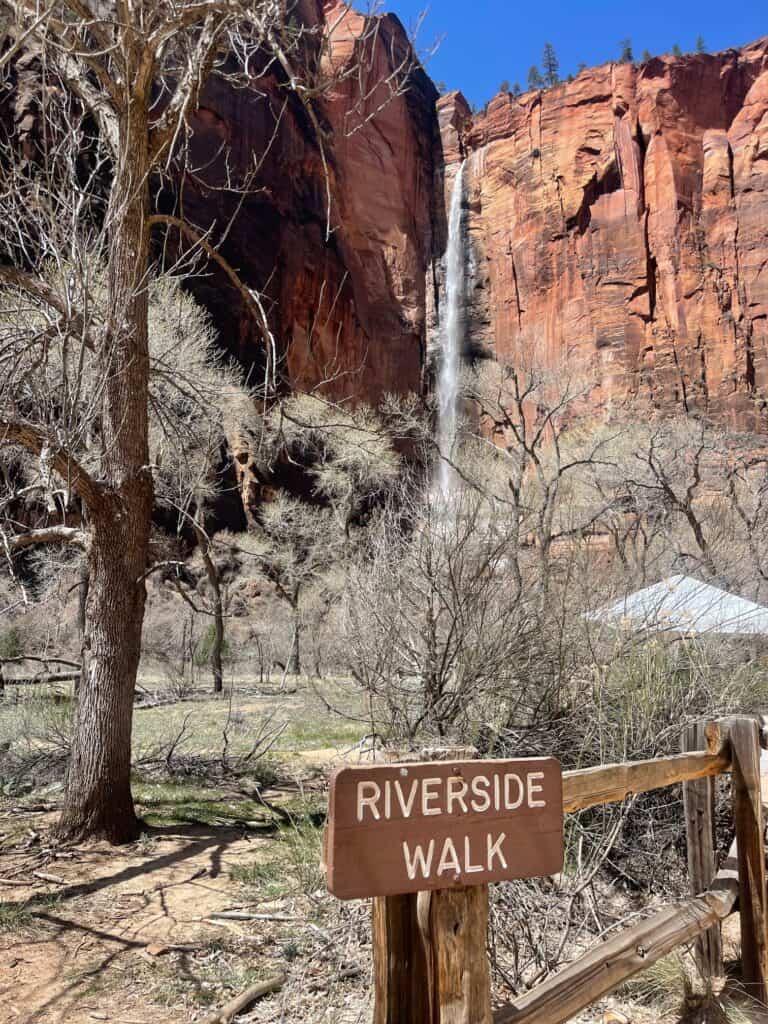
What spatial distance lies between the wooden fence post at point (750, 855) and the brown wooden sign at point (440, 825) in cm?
169

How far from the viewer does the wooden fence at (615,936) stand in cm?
198

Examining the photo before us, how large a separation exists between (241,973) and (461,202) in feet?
168

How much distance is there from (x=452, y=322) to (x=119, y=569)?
42.3m

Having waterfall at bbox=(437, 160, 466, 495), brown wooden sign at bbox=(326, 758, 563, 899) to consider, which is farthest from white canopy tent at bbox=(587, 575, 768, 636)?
waterfall at bbox=(437, 160, 466, 495)

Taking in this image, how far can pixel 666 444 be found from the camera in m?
25.6

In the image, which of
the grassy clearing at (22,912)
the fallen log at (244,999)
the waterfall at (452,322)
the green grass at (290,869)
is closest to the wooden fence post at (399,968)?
the fallen log at (244,999)

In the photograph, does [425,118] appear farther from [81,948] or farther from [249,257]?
[81,948]

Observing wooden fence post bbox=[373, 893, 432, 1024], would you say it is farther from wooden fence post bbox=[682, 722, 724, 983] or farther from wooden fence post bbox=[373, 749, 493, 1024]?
wooden fence post bbox=[682, 722, 724, 983]

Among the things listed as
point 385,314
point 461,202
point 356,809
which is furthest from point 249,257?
point 356,809

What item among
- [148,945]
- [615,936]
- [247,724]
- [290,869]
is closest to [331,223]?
[247,724]

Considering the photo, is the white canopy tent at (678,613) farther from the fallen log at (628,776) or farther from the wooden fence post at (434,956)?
the wooden fence post at (434,956)

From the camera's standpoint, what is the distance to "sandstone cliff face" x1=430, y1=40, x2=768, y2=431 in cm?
4038

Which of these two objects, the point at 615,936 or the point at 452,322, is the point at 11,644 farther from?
the point at 452,322

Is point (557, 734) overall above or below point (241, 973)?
above
